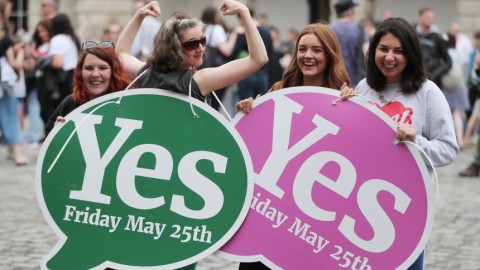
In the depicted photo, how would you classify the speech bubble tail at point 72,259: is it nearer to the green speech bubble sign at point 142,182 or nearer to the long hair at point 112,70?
the green speech bubble sign at point 142,182

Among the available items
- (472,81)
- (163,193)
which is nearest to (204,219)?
A: (163,193)

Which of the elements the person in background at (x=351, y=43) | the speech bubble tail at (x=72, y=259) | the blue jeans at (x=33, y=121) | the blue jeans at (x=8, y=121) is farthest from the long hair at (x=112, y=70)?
the blue jeans at (x=33, y=121)

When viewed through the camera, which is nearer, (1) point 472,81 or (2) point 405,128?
(2) point 405,128

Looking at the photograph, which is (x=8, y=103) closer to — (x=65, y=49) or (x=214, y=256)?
(x=65, y=49)

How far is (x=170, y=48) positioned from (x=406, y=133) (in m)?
1.04

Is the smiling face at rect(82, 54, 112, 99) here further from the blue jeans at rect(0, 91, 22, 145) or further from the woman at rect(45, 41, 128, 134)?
the blue jeans at rect(0, 91, 22, 145)

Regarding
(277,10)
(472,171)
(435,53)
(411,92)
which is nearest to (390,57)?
(411,92)

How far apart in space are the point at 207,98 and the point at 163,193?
53cm

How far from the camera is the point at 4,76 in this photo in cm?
1305

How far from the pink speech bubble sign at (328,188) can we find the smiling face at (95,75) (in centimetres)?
76

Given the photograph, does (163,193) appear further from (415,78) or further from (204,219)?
(415,78)

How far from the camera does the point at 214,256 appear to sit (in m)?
7.73

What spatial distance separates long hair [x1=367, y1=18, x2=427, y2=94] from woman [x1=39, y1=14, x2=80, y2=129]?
342 inches

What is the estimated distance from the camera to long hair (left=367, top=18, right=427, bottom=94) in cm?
480
